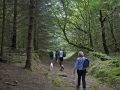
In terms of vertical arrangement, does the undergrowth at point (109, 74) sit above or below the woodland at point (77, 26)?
below

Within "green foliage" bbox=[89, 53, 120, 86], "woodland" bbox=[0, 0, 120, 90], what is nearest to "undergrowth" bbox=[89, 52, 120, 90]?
"green foliage" bbox=[89, 53, 120, 86]

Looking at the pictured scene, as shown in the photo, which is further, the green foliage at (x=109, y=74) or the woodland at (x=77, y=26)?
the woodland at (x=77, y=26)

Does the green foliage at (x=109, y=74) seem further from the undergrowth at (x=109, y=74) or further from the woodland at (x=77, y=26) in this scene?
the woodland at (x=77, y=26)

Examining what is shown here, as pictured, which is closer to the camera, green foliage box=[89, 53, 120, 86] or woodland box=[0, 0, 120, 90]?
green foliage box=[89, 53, 120, 86]

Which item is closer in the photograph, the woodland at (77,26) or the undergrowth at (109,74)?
the undergrowth at (109,74)

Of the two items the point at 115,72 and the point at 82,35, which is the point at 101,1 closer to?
the point at 82,35

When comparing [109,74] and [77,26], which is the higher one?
[77,26]

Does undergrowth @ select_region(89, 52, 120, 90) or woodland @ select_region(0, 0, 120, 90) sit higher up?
woodland @ select_region(0, 0, 120, 90)

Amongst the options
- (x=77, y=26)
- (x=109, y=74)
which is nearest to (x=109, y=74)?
(x=109, y=74)

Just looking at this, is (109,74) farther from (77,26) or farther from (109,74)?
(77,26)

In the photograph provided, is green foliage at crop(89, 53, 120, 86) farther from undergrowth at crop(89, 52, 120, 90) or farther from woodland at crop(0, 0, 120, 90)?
woodland at crop(0, 0, 120, 90)

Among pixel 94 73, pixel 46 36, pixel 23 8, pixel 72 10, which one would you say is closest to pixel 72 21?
pixel 72 10

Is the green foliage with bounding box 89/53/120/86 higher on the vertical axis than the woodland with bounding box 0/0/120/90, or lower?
lower

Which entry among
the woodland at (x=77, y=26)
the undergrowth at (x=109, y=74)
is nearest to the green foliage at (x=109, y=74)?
A: the undergrowth at (x=109, y=74)
